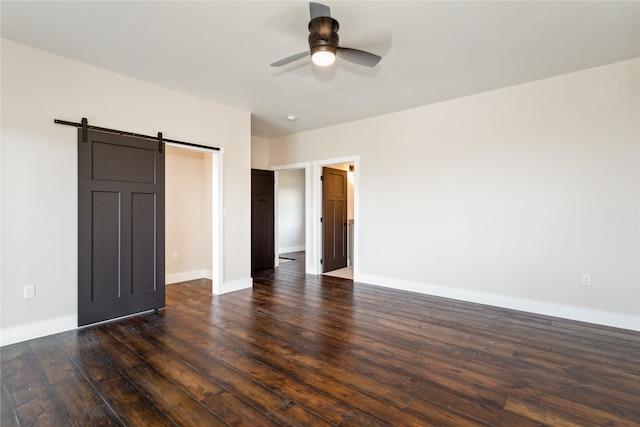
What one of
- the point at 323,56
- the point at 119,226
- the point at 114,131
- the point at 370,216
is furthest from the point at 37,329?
the point at 370,216

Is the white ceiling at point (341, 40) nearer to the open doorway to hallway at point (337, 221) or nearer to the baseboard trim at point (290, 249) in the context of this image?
the open doorway to hallway at point (337, 221)

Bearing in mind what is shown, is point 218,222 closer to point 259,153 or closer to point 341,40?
point 259,153

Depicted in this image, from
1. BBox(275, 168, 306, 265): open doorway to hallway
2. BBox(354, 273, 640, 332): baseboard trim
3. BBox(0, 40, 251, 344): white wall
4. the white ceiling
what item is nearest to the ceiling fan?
the white ceiling

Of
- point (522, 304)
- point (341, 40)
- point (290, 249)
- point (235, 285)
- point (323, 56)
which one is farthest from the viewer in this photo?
point (290, 249)

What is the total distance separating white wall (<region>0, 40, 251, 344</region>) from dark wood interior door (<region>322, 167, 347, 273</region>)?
325 centimetres

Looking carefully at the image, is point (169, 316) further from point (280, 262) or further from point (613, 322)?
point (613, 322)

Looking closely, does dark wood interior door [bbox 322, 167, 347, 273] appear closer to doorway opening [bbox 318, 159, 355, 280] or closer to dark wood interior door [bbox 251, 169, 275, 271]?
doorway opening [bbox 318, 159, 355, 280]

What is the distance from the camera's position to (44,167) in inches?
115

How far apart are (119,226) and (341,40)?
3.00 meters

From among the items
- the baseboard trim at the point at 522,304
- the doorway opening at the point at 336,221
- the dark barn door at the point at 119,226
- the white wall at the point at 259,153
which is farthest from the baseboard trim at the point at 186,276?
the baseboard trim at the point at 522,304

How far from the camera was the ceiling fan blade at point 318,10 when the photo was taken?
2047mm

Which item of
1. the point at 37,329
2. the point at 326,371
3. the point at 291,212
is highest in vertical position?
the point at 291,212

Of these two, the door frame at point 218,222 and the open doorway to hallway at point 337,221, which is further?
the open doorway to hallway at point 337,221

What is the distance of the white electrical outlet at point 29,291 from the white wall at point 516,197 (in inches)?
160
